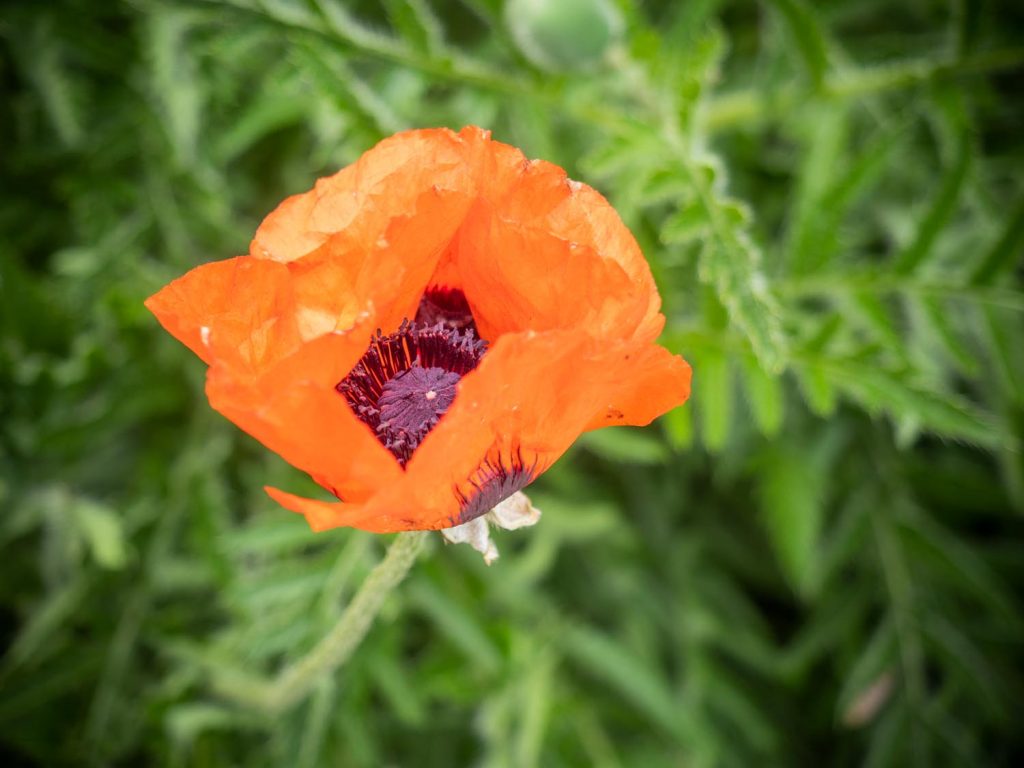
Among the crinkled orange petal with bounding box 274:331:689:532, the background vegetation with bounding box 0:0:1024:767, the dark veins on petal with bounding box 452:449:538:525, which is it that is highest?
the crinkled orange petal with bounding box 274:331:689:532

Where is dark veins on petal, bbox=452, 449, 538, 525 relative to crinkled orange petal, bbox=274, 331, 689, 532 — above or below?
below

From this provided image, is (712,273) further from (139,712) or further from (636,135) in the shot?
(139,712)

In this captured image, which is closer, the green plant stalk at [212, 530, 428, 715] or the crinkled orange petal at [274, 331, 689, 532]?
the crinkled orange petal at [274, 331, 689, 532]

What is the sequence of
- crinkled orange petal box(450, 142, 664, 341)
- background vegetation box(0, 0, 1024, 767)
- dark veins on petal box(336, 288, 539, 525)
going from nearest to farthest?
crinkled orange petal box(450, 142, 664, 341), dark veins on petal box(336, 288, 539, 525), background vegetation box(0, 0, 1024, 767)

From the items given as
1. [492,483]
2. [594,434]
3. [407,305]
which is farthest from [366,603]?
[594,434]

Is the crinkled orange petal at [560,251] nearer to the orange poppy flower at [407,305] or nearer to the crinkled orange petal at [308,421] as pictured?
the orange poppy flower at [407,305]

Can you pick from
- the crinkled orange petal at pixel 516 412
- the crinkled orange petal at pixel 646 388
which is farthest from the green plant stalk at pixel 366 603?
the crinkled orange petal at pixel 646 388

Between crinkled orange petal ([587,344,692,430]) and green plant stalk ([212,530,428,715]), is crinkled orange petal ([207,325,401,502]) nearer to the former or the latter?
green plant stalk ([212,530,428,715])

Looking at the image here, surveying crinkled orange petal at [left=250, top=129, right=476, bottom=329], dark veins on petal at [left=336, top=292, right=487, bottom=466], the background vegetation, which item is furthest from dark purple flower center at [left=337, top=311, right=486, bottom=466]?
the background vegetation
